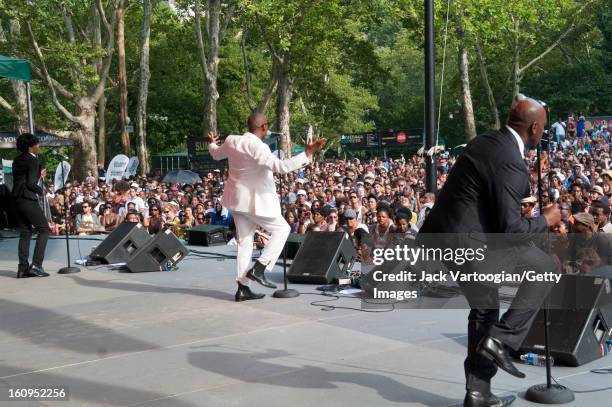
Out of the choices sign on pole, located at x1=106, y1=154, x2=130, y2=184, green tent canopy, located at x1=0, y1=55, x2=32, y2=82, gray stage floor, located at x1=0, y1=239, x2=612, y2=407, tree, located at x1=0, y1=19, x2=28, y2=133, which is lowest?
gray stage floor, located at x1=0, y1=239, x2=612, y2=407

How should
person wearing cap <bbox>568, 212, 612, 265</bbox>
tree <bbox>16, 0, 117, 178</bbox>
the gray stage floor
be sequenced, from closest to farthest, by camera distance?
the gray stage floor
person wearing cap <bbox>568, 212, 612, 265</bbox>
tree <bbox>16, 0, 117, 178</bbox>

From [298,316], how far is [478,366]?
304 centimetres

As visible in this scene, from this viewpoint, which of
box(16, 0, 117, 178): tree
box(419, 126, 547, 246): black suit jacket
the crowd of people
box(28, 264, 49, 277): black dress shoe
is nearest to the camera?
box(419, 126, 547, 246): black suit jacket

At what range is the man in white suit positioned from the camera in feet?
26.3

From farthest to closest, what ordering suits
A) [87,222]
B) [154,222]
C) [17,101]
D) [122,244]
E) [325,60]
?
[325,60], [17,101], [87,222], [154,222], [122,244]

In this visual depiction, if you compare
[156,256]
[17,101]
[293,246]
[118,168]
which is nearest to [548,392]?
[293,246]

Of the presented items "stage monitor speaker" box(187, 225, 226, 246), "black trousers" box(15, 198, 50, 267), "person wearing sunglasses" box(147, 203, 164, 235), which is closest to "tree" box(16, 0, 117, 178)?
"person wearing sunglasses" box(147, 203, 164, 235)

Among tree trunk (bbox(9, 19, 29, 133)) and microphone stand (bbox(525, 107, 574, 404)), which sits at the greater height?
tree trunk (bbox(9, 19, 29, 133))

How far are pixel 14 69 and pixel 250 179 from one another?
514 cm

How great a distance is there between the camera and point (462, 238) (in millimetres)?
4562

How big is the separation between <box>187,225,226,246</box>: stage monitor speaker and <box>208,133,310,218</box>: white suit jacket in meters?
5.21

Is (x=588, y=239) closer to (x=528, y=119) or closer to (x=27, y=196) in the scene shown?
(x=528, y=119)

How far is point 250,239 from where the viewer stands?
328 inches

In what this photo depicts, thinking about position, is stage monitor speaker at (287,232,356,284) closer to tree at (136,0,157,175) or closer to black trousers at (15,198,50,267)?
black trousers at (15,198,50,267)
